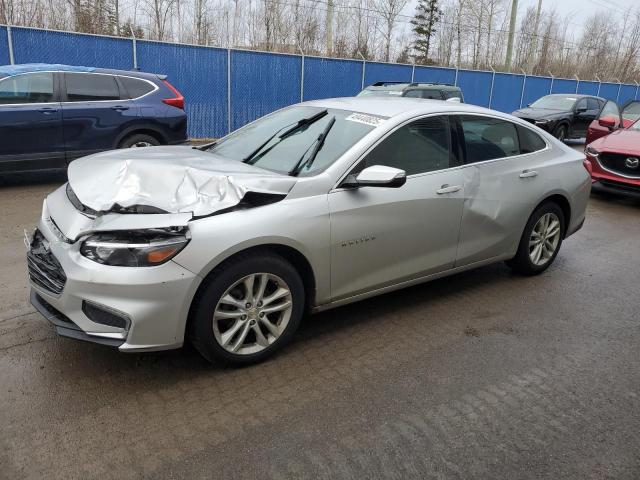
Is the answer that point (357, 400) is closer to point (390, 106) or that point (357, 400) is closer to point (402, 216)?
point (402, 216)

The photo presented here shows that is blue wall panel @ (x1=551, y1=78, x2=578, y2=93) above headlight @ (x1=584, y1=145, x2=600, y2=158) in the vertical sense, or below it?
above

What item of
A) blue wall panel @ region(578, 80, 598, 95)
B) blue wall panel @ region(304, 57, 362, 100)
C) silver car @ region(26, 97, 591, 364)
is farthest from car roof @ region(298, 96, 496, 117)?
blue wall panel @ region(578, 80, 598, 95)

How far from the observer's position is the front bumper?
2914 millimetres

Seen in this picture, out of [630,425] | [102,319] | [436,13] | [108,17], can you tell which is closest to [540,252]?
[630,425]

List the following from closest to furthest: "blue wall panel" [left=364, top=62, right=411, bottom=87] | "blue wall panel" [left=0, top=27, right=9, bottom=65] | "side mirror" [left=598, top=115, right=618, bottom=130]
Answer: "side mirror" [left=598, top=115, right=618, bottom=130], "blue wall panel" [left=0, top=27, right=9, bottom=65], "blue wall panel" [left=364, top=62, right=411, bottom=87]

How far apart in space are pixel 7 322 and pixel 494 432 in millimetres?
3355

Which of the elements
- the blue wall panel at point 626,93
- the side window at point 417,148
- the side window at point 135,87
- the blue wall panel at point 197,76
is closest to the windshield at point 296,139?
the side window at point 417,148

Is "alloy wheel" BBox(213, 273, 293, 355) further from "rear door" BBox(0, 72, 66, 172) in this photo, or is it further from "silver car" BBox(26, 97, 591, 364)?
"rear door" BBox(0, 72, 66, 172)

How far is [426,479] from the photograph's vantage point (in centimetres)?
254

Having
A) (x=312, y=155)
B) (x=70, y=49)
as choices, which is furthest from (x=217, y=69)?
(x=312, y=155)

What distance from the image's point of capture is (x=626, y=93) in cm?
3062

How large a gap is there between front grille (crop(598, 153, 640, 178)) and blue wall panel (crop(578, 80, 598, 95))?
21271 millimetres

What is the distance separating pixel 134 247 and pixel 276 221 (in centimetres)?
84

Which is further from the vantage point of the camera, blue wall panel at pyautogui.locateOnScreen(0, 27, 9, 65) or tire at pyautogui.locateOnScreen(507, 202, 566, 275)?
blue wall panel at pyautogui.locateOnScreen(0, 27, 9, 65)
